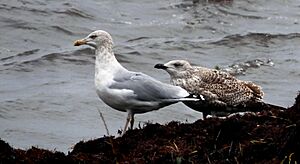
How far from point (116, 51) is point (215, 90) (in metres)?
6.43

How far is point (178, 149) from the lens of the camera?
230 inches

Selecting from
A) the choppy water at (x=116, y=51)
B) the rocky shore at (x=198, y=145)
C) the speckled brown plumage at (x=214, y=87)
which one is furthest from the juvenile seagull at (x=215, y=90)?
the rocky shore at (x=198, y=145)

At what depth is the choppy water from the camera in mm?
10289

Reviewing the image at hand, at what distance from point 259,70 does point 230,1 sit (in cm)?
641

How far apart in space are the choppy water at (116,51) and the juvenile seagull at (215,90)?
1241 mm

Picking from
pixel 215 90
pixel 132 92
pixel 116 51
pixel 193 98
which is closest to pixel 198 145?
pixel 132 92

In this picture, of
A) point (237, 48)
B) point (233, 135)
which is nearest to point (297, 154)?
point (233, 135)

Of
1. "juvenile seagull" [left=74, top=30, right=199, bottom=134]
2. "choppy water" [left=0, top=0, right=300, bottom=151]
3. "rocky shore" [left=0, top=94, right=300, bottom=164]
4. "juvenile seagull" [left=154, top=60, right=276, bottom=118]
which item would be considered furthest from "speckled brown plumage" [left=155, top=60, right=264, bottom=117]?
"rocky shore" [left=0, top=94, right=300, bottom=164]

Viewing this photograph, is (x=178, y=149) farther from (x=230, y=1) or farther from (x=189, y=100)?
(x=230, y=1)

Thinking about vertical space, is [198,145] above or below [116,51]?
above

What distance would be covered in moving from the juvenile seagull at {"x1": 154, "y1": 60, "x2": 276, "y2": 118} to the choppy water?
124cm

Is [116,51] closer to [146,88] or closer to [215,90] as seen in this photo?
[215,90]

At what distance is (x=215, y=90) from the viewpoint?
8578mm

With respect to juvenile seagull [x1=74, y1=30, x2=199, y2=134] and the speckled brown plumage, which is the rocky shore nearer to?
juvenile seagull [x1=74, y1=30, x2=199, y2=134]
